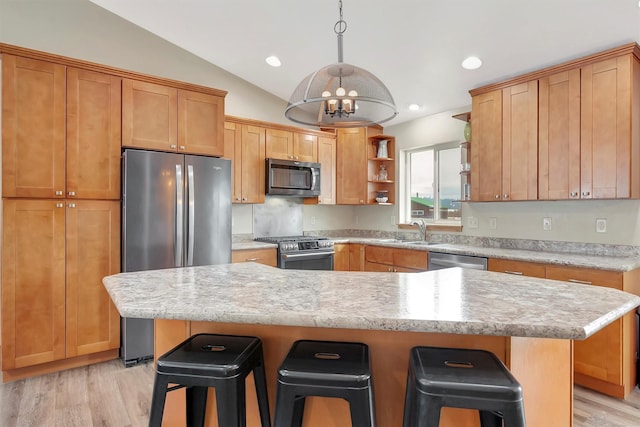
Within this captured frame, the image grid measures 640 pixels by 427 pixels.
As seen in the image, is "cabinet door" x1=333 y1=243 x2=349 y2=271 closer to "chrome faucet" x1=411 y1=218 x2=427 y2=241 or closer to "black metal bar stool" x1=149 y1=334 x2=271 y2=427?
"chrome faucet" x1=411 y1=218 x2=427 y2=241

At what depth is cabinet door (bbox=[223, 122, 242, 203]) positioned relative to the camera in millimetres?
4035

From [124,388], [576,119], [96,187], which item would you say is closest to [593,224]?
[576,119]

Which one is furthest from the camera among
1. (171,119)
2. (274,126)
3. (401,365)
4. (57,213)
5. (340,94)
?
(274,126)

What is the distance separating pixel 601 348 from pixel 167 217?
3.40 metres

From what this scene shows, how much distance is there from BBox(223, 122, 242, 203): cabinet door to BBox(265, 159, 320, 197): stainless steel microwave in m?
0.35

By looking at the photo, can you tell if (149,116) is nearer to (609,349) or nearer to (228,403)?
(228,403)

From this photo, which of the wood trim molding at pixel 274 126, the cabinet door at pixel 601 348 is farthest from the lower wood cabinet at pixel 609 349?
the wood trim molding at pixel 274 126

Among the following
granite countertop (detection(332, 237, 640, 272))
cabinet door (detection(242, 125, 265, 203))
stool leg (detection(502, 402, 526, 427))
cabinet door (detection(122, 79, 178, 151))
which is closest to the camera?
stool leg (detection(502, 402, 526, 427))

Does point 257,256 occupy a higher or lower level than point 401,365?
higher

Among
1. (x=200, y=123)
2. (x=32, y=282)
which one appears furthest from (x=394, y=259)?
(x=32, y=282)

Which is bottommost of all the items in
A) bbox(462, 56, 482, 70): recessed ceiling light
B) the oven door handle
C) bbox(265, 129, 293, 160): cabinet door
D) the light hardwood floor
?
the light hardwood floor

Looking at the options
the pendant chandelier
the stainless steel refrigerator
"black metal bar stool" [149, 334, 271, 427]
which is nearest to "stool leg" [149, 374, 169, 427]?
"black metal bar stool" [149, 334, 271, 427]

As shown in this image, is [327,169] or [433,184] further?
[327,169]

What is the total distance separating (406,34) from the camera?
3074mm
